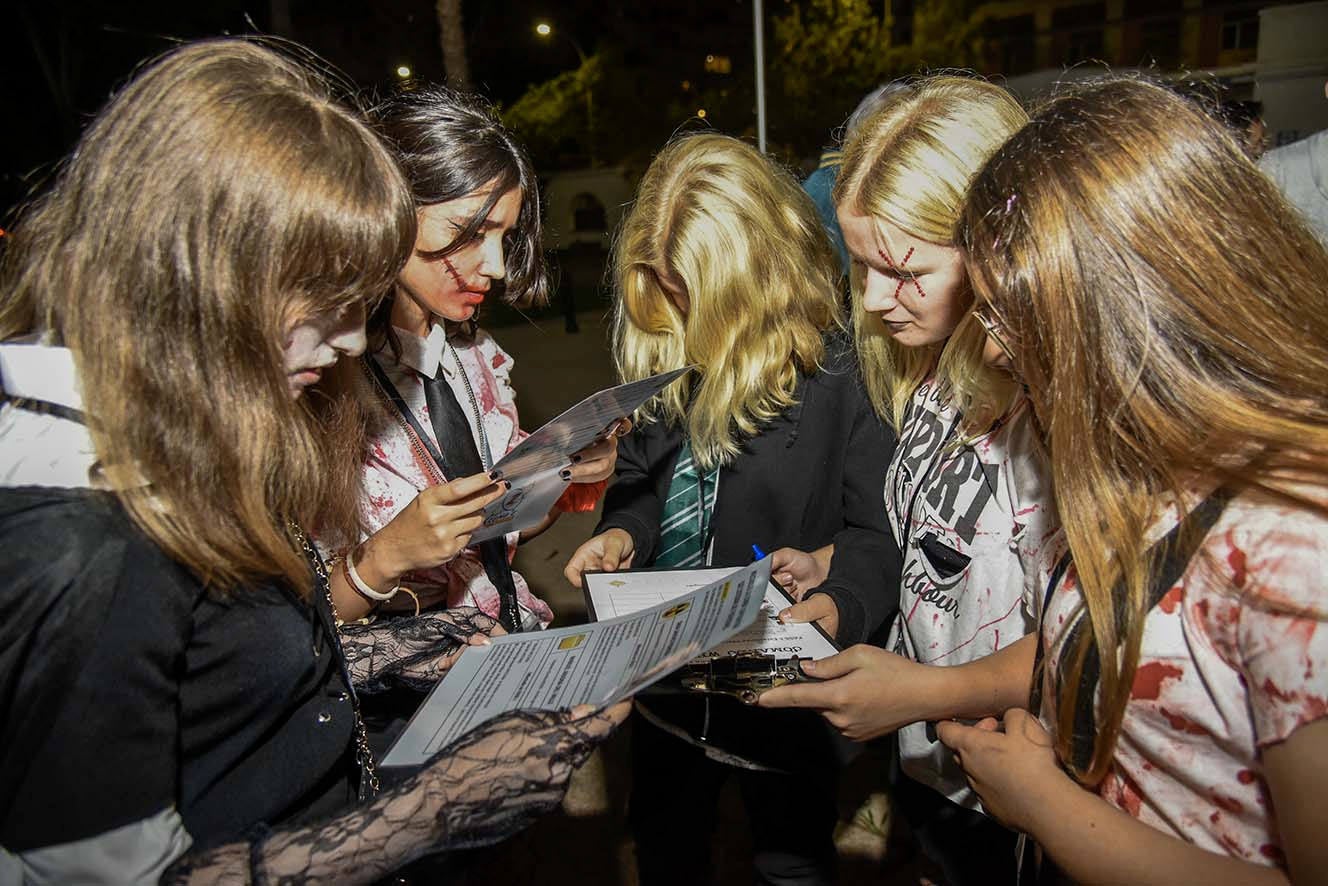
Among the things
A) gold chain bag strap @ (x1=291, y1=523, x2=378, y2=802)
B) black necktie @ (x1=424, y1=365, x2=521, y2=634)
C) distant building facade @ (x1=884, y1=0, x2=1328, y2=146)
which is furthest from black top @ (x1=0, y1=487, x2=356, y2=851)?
distant building facade @ (x1=884, y1=0, x2=1328, y2=146)

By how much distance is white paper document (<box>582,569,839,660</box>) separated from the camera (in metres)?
1.69

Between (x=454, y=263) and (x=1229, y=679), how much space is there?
1644mm

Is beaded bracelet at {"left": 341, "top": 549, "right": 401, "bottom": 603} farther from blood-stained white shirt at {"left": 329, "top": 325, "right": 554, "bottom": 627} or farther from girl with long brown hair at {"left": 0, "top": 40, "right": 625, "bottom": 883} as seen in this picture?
girl with long brown hair at {"left": 0, "top": 40, "right": 625, "bottom": 883}

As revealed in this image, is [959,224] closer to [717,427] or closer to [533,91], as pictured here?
[717,427]

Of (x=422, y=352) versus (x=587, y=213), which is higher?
(x=422, y=352)

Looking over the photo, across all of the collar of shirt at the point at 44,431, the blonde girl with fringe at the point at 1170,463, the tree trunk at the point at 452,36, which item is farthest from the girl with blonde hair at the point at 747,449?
the tree trunk at the point at 452,36

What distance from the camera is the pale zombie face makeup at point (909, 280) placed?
1.84m

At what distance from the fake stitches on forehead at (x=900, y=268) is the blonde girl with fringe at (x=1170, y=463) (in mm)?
599

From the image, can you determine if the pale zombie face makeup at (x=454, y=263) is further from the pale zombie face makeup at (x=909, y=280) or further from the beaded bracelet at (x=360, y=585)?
the pale zombie face makeup at (x=909, y=280)

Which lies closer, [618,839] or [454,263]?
[454,263]

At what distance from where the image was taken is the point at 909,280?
187cm

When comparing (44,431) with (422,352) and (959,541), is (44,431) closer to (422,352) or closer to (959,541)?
(422,352)

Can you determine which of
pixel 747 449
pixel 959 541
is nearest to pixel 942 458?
pixel 959 541

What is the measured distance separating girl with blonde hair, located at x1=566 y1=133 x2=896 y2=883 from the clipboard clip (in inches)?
17.0
